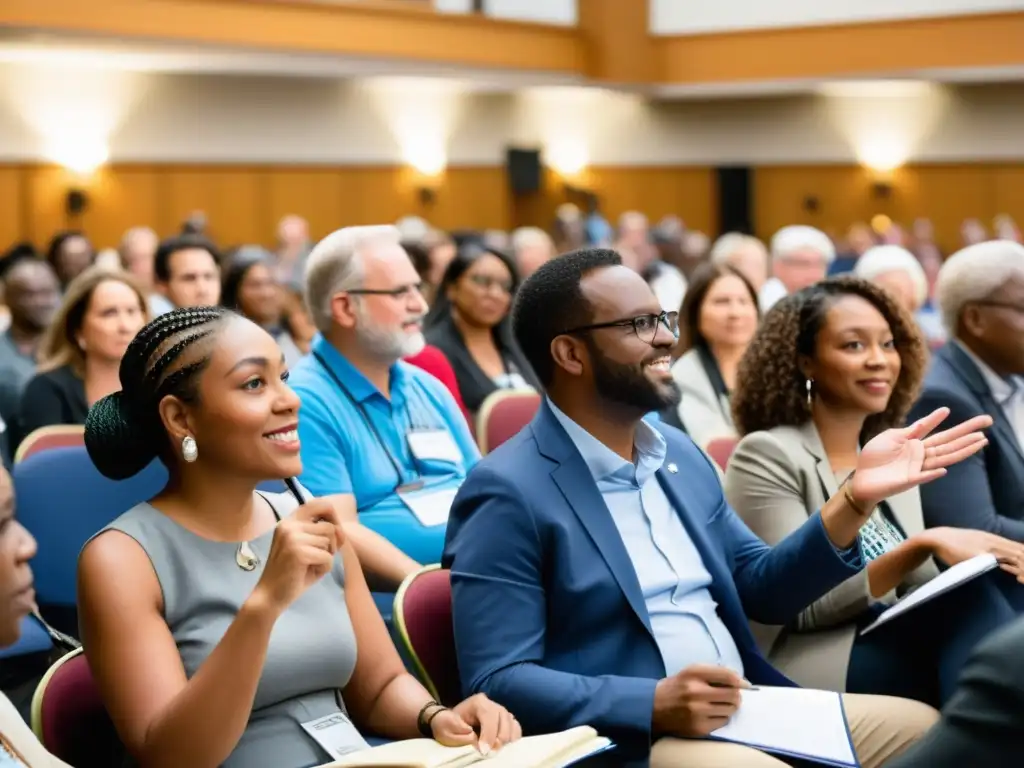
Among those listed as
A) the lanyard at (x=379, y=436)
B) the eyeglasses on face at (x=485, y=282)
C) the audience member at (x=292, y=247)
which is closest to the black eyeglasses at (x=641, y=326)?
the lanyard at (x=379, y=436)

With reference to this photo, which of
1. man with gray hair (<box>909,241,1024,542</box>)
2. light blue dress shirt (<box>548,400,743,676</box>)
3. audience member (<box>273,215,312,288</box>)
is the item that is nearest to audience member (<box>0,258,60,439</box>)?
audience member (<box>273,215,312,288</box>)

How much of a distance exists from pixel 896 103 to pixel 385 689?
52.3 feet

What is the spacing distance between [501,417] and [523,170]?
13357 mm

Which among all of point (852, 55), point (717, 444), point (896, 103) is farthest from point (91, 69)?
point (717, 444)

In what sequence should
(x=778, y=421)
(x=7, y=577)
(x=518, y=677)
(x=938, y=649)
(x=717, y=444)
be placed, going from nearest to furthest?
(x=7, y=577), (x=518, y=677), (x=938, y=649), (x=778, y=421), (x=717, y=444)

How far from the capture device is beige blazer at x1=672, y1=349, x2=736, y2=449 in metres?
4.98

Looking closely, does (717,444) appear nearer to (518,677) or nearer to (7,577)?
(518,677)

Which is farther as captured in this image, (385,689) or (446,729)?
(385,689)

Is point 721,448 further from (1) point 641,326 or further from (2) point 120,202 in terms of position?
(2) point 120,202

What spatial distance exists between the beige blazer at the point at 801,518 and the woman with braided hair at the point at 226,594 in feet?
3.23

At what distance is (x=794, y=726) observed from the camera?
239 centimetres

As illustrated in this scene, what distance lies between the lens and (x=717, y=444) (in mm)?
3992

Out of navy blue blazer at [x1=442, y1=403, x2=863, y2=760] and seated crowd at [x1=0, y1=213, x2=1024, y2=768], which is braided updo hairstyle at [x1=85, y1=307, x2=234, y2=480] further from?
navy blue blazer at [x1=442, y1=403, x2=863, y2=760]

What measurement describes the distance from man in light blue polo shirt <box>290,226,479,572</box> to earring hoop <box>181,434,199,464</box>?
3.72 feet
